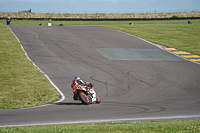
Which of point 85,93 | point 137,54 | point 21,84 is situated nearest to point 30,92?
point 21,84

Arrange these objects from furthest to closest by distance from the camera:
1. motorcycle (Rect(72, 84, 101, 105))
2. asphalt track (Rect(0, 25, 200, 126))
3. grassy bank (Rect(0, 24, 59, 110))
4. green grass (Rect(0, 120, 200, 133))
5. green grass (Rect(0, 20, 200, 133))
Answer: grassy bank (Rect(0, 24, 59, 110)), motorcycle (Rect(72, 84, 101, 105)), asphalt track (Rect(0, 25, 200, 126)), green grass (Rect(0, 20, 200, 133)), green grass (Rect(0, 120, 200, 133))

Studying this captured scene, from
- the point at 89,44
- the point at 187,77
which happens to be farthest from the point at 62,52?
the point at 187,77

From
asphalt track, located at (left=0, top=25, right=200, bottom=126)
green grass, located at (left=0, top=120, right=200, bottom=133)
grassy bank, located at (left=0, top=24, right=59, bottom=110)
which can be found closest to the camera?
green grass, located at (left=0, top=120, right=200, bottom=133)

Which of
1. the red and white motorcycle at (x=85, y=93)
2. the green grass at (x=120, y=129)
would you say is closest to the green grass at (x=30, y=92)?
the green grass at (x=120, y=129)

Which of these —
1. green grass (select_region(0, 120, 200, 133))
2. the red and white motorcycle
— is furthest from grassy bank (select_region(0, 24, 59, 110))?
green grass (select_region(0, 120, 200, 133))

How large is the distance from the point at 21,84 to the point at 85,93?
217 inches

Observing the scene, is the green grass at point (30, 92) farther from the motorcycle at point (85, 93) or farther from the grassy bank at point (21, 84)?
the motorcycle at point (85, 93)

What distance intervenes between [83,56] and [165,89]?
10789 mm

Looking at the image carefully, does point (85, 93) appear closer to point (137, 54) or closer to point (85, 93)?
point (85, 93)

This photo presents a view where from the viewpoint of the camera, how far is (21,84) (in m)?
15.7

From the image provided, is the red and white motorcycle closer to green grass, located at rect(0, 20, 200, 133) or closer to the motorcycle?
the motorcycle

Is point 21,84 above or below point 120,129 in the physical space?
below

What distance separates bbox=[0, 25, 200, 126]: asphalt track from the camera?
10.3 meters

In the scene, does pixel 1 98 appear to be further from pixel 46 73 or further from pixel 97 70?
pixel 97 70
